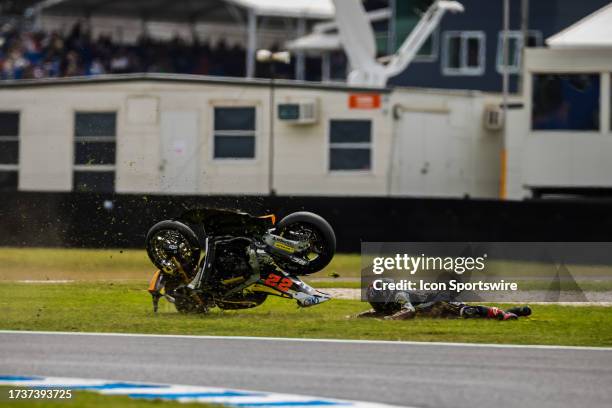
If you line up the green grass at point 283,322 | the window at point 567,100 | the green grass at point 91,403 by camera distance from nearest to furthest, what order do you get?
the green grass at point 91,403 < the green grass at point 283,322 < the window at point 567,100

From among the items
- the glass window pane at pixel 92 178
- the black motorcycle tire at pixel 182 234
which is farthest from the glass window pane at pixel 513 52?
the black motorcycle tire at pixel 182 234

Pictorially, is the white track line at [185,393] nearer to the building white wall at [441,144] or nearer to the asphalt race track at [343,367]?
the asphalt race track at [343,367]

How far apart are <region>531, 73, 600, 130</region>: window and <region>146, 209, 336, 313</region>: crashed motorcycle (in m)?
19.8

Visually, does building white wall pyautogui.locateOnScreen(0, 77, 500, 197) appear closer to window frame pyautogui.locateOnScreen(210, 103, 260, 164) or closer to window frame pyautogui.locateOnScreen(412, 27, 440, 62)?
window frame pyautogui.locateOnScreen(210, 103, 260, 164)

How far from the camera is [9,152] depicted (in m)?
35.5

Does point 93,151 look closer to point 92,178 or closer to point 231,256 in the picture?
point 92,178

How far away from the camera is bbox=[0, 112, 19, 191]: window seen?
3456 cm

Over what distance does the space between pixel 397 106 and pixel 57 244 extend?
45.0ft

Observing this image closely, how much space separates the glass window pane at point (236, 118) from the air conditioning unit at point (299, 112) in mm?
824

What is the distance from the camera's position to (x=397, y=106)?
116ft

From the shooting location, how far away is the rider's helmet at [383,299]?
14.5 meters

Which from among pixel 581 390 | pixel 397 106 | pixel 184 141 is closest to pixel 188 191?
pixel 184 141

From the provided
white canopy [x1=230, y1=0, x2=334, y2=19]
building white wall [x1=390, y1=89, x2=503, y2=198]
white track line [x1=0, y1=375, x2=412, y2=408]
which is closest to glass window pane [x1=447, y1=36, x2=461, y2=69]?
white canopy [x1=230, y1=0, x2=334, y2=19]

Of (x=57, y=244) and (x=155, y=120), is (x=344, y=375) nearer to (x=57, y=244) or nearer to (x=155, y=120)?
(x=57, y=244)
